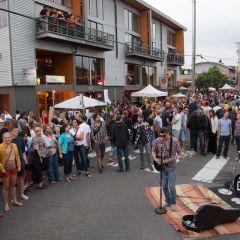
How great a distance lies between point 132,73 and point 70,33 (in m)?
13.1

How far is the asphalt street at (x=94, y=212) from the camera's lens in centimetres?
597

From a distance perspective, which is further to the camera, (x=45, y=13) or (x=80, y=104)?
(x=45, y=13)

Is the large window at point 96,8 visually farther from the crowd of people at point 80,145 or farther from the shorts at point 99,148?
the shorts at point 99,148

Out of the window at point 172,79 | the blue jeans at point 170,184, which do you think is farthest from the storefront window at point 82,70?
the window at point 172,79

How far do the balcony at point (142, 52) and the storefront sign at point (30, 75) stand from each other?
1384cm

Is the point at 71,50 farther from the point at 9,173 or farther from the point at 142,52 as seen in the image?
the point at 9,173

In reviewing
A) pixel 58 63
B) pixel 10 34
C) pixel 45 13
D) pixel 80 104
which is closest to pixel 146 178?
pixel 80 104

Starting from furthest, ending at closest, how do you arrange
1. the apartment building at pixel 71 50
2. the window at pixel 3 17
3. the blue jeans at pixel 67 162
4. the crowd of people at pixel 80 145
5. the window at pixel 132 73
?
the window at pixel 132 73 < the apartment building at pixel 71 50 < the window at pixel 3 17 < the blue jeans at pixel 67 162 < the crowd of people at pixel 80 145

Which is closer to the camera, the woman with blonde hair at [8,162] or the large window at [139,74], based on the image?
the woman with blonde hair at [8,162]

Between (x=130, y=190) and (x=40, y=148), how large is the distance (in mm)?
2603

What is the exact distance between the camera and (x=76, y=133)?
984cm

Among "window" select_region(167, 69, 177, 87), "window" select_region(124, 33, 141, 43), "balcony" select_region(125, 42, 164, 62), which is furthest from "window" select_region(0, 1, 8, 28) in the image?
"window" select_region(167, 69, 177, 87)

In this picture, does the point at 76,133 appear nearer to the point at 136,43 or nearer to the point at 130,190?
the point at 130,190

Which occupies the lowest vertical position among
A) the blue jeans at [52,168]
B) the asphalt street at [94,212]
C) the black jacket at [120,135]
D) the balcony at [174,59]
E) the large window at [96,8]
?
the asphalt street at [94,212]
